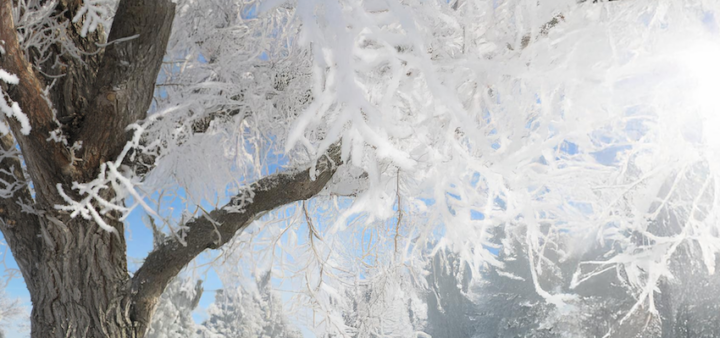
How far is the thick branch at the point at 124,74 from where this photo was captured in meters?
2.58

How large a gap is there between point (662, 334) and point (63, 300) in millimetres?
16284

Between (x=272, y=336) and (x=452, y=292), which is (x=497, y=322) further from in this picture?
(x=272, y=336)

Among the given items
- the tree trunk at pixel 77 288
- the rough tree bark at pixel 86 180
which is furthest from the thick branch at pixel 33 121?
the tree trunk at pixel 77 288

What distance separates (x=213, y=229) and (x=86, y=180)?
78 cm

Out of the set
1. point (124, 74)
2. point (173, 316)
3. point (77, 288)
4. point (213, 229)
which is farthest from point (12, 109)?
point (173, 316)

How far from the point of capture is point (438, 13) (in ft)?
5.42

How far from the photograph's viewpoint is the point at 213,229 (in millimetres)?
2936

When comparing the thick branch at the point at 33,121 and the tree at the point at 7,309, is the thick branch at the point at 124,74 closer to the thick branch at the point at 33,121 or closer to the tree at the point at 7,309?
the thick branch at the point at 33,121

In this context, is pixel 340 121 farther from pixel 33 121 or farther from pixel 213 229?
pixel 33 121

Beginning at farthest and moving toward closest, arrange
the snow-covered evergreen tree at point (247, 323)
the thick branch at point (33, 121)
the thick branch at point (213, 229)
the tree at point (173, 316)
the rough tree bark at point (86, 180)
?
1. the snow-covered evergreen tree at point (247, 323)
2. the tree at point (173, 316)
3. the thick branch at point (213, 229)
4. the rough tree bark at point (86, 180)
5. the thick branch at point (33, 121)

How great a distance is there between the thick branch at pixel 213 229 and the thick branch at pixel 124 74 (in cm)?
66

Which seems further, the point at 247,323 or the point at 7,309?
the point at 247,323

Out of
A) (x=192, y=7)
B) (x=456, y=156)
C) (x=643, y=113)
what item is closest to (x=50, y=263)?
(x=192, y=7)

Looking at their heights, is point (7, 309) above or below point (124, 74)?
above
